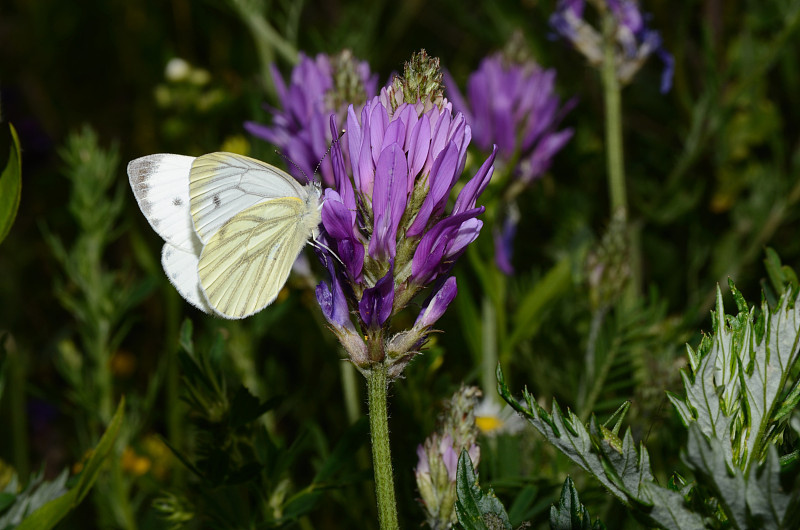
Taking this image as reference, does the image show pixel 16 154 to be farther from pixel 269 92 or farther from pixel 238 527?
pixel 269 92

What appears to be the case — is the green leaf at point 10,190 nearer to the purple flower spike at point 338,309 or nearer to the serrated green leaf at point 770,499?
the purple flower spike at point 338,309

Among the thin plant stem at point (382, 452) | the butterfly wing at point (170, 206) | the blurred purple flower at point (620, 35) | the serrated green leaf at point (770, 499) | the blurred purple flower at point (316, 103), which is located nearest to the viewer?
the serrated green leaf at point (770, 499)

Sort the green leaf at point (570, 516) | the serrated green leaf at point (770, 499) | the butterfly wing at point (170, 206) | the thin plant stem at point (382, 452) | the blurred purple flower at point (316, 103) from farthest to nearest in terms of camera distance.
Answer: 1. the blurred purple flower at point (316, 103)
2. the butterfly wing at point (170, 206)
3. the thin plant stem at point (382, 452)
4. the green leaf at point (570, 516)
5. the serrated green leaf at point (770, 499)

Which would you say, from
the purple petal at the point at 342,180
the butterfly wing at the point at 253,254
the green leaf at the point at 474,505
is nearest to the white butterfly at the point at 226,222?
the butterfly wing at the point at 253,254

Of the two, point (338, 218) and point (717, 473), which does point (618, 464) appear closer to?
point (717, 473)

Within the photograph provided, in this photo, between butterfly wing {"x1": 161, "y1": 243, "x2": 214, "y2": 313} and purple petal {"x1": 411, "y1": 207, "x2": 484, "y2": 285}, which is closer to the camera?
purple petal {"x1": 411, "y1": 207, "x2": 484, "y2": 285}

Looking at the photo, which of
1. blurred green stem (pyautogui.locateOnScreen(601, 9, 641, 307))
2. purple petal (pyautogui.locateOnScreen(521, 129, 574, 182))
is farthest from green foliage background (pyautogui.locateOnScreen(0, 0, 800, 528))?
purple petal (pyautogui.locateOnScreen(521, 129, 574, 182))

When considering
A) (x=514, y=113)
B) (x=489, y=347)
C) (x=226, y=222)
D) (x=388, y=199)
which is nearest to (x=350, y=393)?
(x=489, y=347)

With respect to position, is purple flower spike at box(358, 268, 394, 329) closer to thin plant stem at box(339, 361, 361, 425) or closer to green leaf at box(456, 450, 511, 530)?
green leaf at box(456, 450, 511, 530)
